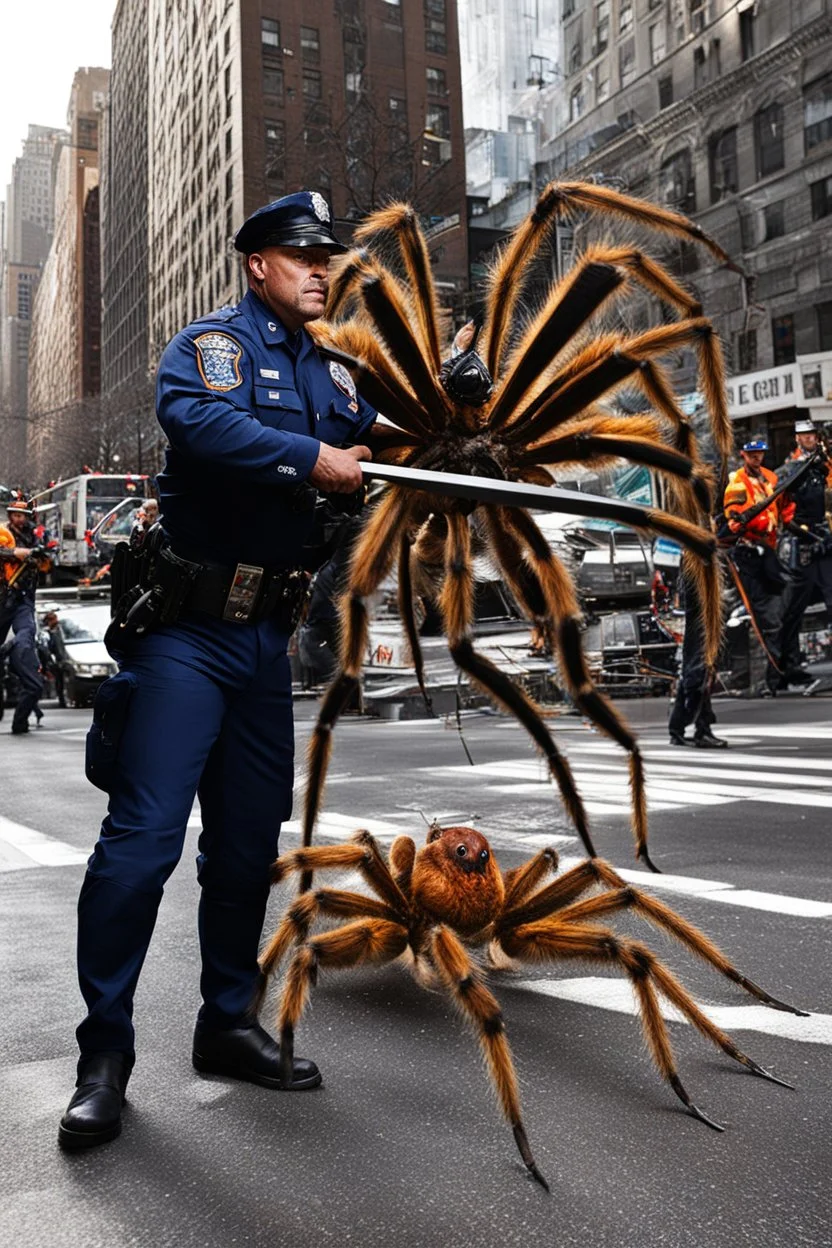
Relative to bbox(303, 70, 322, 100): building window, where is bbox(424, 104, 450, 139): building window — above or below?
below

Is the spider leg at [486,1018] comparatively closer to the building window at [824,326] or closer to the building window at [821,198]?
the building window at [824,326]

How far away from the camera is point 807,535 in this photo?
14.1m

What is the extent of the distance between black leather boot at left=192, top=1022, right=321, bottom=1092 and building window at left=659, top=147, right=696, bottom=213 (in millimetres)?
37018

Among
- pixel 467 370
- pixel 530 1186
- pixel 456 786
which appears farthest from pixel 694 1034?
pixel 456 786

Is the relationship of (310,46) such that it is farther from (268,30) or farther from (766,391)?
(766,391)

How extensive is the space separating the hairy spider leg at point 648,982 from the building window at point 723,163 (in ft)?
118

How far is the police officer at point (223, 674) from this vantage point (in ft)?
10.6

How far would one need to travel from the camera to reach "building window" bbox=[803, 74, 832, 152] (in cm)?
3269

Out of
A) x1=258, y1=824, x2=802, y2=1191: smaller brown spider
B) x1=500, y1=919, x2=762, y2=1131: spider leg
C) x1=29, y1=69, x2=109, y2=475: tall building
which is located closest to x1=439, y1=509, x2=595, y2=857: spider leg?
x1=258, y1=824, x2=802, y2=1191: smaller brown spider

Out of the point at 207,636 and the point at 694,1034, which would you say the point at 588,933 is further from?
the point at 207,636

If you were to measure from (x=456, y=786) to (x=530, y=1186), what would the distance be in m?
6.41

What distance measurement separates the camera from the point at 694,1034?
3.67 metres

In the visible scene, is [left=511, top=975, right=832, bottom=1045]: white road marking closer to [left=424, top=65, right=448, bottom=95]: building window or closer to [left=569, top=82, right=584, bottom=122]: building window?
[left=569, top=82, right=584, bottom=122]: building window

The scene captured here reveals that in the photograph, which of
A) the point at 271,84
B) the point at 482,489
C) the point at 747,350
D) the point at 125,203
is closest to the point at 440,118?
the point at 271,84
